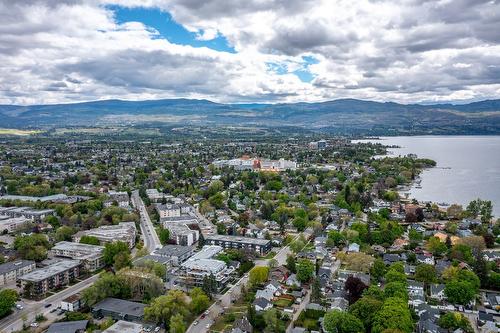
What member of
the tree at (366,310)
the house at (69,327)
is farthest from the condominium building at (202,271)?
the tree at (366,310)

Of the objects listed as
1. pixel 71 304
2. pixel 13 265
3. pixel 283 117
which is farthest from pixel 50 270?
pixel 283 117

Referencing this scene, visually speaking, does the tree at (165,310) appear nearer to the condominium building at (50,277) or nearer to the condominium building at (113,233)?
the condominium building at (50,277)

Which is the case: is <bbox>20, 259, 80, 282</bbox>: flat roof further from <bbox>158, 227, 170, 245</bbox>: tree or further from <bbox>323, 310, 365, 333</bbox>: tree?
<bbox>323, 310, 365, 333</bbox>: tree

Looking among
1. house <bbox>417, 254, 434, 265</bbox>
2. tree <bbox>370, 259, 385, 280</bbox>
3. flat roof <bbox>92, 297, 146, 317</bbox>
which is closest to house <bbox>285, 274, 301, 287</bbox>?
tree <bbox>370, 259, 385, 280</bbox>

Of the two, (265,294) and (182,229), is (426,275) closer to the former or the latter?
(265,294)

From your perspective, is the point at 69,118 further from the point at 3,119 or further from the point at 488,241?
the point at 488,241

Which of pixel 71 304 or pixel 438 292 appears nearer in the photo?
pixel 71 304
